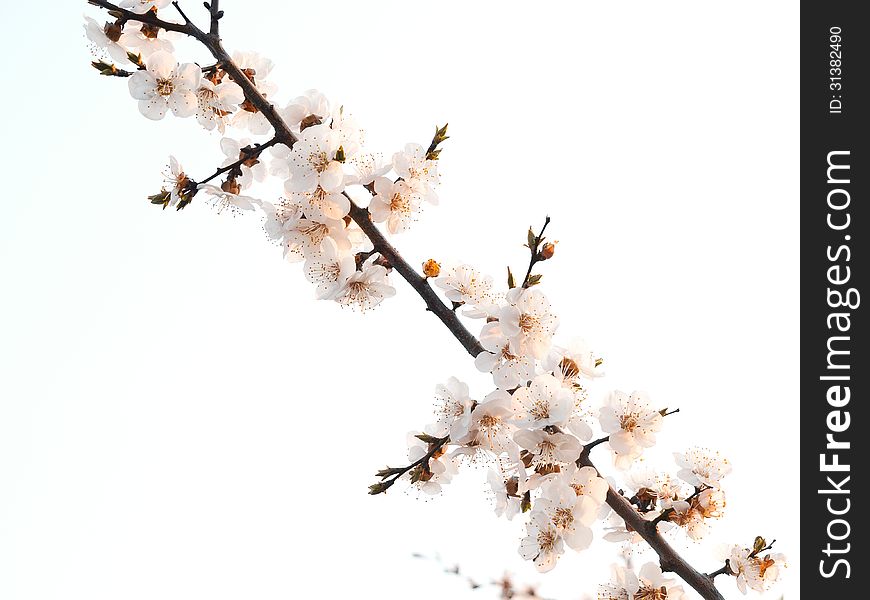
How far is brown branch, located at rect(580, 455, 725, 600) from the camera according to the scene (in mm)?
1856

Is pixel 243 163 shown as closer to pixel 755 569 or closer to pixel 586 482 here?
pixel 586 482

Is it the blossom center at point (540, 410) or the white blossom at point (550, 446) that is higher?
the blossom center at point (540, 410)

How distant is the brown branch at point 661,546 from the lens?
73.1 inches

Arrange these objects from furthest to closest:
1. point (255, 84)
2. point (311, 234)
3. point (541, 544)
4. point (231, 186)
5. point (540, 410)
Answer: point (255, 84) → point (231, 186) → point (311, 234) → point (541, 544) → point (540, 410)

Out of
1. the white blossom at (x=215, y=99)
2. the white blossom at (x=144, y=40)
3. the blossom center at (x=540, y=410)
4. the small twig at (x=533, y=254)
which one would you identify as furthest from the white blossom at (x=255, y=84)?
the blossom center at (x=540, y=410)

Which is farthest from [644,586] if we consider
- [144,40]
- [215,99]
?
[144,40]

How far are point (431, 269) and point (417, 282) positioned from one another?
0.18 ft

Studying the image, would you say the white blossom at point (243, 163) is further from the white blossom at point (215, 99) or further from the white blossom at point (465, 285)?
the white blossom at point (465, 285)

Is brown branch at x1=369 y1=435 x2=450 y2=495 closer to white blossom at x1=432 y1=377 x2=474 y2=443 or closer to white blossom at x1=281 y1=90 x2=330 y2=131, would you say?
white blossom at x1=432 y1=377 x2=474 y2=443

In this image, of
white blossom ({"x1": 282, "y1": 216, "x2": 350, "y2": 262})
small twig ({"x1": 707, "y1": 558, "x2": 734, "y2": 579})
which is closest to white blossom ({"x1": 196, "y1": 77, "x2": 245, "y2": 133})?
white blossom ({"x1": 282, "y1": 216, "x2": 350, "y2": 262})

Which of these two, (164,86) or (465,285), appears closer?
(465,285)

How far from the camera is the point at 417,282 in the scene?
2.02 meters
